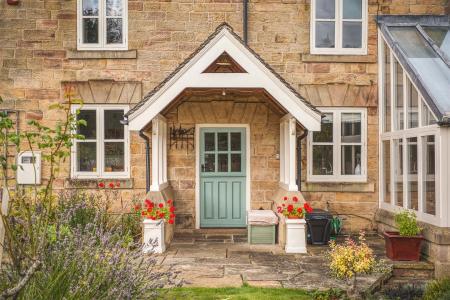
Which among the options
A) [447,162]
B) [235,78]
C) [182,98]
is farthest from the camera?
[182,98]

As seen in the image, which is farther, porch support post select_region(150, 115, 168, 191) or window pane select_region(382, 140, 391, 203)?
window pane select_region(382, 140, 391, 203)

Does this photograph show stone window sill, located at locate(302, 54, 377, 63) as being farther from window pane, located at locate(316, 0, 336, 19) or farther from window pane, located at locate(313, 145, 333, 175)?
window pane, located at locate(313, 145, 333, 175)

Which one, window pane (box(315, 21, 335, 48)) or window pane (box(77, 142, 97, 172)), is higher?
window pane (box(315, 21, 335, 48))

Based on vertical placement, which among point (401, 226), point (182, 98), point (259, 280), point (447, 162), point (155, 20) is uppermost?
point (155, 20)

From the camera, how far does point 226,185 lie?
11.6 meters

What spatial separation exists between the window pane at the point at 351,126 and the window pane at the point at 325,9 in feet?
7.68

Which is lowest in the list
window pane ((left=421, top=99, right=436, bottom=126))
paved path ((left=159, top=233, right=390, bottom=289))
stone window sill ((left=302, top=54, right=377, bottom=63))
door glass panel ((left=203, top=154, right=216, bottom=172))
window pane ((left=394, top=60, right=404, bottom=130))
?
paved path ((left=159, top=233, right=390, bottom=289))

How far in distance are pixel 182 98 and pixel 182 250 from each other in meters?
3.45

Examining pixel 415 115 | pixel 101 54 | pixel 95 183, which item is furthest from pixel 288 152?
pixel 101 54

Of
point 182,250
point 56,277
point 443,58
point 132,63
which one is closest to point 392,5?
point 443,58

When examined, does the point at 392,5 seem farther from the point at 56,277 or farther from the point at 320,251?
the point at 56,277

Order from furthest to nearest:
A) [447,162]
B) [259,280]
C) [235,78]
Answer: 1. [235,78]
2. [447,162]
3. [259,280]

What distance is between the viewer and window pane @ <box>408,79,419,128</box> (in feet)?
30.7

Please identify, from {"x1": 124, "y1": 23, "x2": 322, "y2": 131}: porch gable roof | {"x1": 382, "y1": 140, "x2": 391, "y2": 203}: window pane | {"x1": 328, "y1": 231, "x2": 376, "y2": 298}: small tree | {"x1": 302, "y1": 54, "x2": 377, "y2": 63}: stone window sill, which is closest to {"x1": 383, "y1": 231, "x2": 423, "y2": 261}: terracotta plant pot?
{"x1": 328, "y1": 231, "x2": 376, "y2": 298}: small tree
